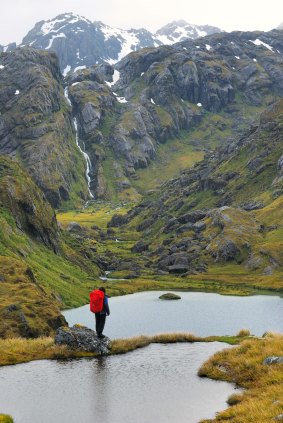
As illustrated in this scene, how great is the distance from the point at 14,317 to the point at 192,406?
4954 centimetres

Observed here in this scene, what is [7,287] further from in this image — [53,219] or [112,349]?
[53,219]

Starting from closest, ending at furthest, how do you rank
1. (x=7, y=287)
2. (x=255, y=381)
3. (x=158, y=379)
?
(x=255, y=381), (x=158, y=379), (x=7, y=287)

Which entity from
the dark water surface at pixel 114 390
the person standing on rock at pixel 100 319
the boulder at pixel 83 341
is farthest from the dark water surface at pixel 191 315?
the dark water surface at pixel 114 390

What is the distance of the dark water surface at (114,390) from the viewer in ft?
81.7

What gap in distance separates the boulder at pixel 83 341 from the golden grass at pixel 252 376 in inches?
344

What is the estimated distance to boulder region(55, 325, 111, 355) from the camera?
124 feet

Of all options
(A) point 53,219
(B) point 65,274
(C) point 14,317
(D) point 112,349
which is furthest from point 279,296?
(D) point 112,349

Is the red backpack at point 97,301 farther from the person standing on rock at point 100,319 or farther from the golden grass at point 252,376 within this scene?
the golden grass at point 252,376

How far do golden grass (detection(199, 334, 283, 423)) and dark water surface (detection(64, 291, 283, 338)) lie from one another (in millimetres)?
54396

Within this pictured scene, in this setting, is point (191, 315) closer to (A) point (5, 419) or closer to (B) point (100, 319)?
(B) point (100, 319)

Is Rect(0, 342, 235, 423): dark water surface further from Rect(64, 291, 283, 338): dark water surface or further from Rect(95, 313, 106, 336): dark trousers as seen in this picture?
Rect(64, 291, 283, 338): dark water surface

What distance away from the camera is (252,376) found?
97.6 feet

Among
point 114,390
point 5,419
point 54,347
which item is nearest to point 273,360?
point 114,390

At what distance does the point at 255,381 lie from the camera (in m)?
28.8
